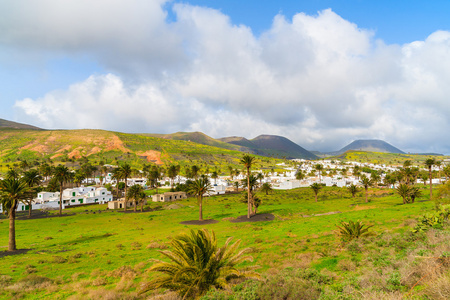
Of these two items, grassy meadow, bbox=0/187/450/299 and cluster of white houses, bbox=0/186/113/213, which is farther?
cluster of white houses, bbox=0/186/113/213

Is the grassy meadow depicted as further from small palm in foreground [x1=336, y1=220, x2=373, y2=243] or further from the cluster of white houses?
the cluster of white houses

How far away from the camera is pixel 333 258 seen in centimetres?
1546

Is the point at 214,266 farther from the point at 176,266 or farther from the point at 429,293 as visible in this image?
the point at 429,293

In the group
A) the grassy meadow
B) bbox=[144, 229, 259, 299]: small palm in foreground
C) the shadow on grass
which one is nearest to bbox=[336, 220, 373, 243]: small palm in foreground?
the grassy meadow

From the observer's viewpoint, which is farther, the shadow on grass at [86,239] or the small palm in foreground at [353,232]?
the shadow on grass at [86,239]

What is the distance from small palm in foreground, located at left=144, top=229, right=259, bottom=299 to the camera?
9844 mm

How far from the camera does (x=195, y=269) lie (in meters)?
10.2

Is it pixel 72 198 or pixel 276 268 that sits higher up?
pixel 276 268

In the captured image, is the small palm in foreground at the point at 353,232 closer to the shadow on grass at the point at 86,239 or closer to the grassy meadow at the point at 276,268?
the grassy meadow at the point at 276,268

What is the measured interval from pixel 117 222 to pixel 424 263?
179 ft

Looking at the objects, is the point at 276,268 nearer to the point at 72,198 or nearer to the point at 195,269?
the point at 195,269

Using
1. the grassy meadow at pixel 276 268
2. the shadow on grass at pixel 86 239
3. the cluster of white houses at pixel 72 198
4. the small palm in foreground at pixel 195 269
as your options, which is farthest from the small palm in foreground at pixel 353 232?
the cluster of white houses at pixel 72 198

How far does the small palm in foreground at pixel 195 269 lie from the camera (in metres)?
9.84

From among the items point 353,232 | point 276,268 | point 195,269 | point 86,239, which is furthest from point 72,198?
point 353,232
